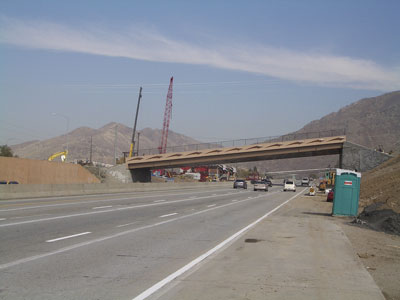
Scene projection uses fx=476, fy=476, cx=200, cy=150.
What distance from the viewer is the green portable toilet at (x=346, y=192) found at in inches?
864

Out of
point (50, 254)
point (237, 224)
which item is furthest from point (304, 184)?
point (50, 254)

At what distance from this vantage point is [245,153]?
73062 millimetres

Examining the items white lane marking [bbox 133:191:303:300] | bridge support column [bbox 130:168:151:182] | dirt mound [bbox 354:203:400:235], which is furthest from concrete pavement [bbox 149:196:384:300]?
bridge support column [bbox 130:168:151:182]

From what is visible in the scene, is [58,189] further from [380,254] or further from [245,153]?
[245,153]

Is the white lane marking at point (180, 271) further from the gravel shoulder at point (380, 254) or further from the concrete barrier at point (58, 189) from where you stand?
the concrete barrier at point (58, 189)

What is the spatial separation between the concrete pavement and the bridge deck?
2277 inches

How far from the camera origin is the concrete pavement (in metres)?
7.27

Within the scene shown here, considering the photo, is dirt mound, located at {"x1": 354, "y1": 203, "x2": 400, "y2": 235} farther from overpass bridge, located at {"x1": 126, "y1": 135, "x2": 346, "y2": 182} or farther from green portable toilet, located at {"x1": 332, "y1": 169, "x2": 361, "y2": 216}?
overpass bridge, located at {"x1": 126, "y1": 135, "x2": 346, "y2": 182}

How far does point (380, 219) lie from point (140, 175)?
65.8 metres

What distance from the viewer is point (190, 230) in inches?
605

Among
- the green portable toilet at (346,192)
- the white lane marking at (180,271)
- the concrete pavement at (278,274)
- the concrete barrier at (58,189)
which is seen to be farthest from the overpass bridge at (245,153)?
the white lane marking at (180,271)

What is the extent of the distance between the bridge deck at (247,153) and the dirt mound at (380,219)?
48.4m

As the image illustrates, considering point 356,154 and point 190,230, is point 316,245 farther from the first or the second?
point 356,154

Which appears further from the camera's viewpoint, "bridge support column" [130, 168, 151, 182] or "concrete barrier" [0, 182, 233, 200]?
"bridge support column" [130, 168, 151, 182]
